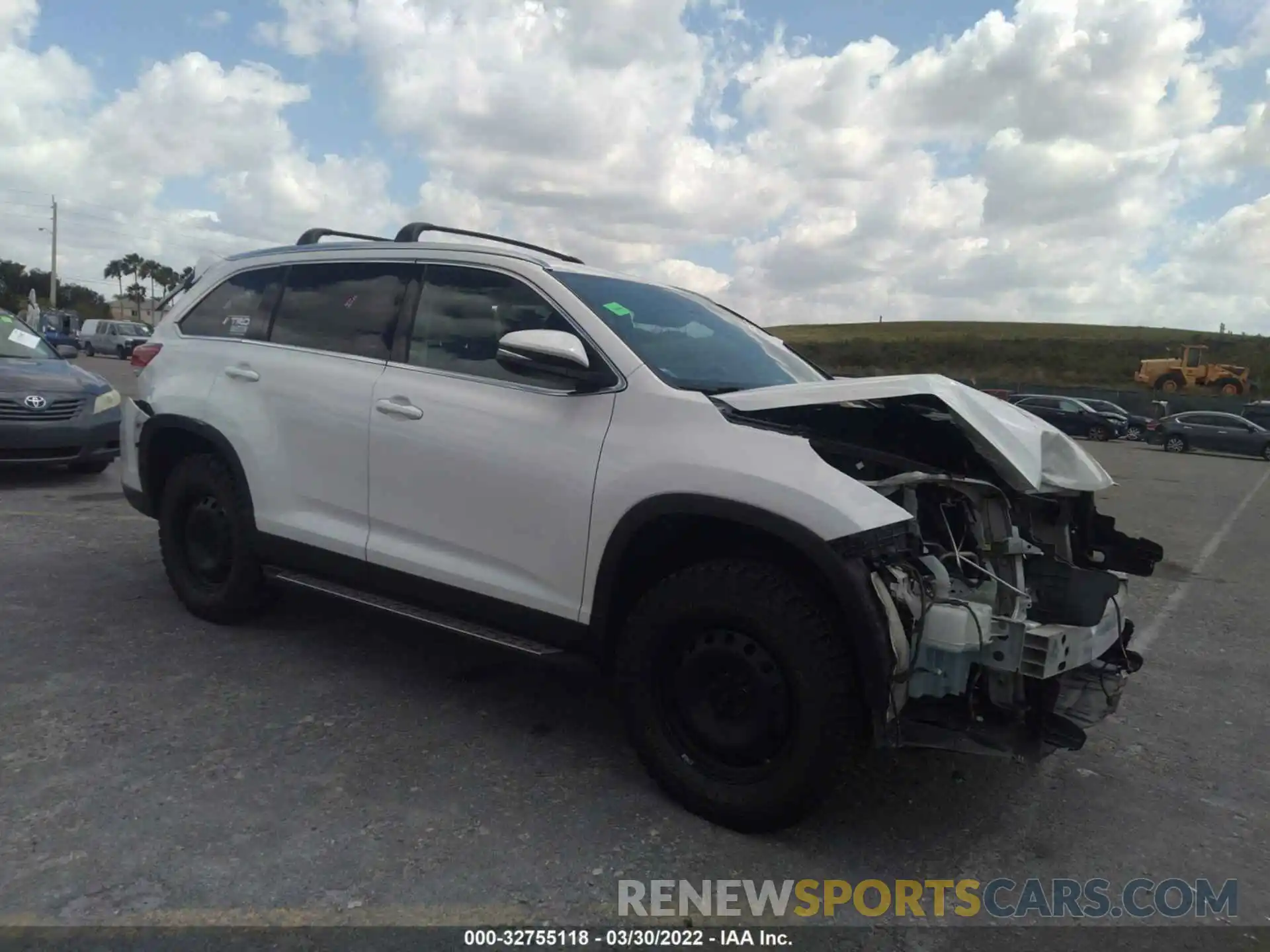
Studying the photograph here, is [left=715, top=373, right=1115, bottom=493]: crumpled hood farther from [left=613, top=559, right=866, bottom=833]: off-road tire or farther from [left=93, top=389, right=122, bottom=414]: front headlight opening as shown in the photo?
[left=93, top=389, right=122, bottom=414]: front headlight opening

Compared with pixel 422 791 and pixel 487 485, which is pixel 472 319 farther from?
pixel 422 791

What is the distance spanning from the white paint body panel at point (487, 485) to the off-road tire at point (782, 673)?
0.36m

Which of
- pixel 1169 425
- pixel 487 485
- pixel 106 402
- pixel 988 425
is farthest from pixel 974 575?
pixel 1169 425

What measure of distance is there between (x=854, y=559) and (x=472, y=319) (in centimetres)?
186

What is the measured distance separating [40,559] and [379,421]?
3439 mm

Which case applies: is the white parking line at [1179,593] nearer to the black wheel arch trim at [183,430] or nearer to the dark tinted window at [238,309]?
the black wheel arch trim at [183,430]

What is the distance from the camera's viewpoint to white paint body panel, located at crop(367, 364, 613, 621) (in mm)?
3260

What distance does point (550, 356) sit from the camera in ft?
10.4

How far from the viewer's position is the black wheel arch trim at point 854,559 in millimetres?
2652

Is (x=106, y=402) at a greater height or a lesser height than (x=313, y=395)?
lesser

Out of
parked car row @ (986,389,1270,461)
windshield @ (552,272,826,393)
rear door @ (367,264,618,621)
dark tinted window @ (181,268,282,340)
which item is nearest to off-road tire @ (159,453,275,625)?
dark tinted window @ (181,268,282,340)

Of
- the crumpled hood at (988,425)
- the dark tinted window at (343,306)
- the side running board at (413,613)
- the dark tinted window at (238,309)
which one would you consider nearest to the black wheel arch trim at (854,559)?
the crumpled hood at (988,425)

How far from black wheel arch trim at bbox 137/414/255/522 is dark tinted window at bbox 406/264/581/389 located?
3.68 ft

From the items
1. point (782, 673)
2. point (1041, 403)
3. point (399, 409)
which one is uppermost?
point (1041, 403)
